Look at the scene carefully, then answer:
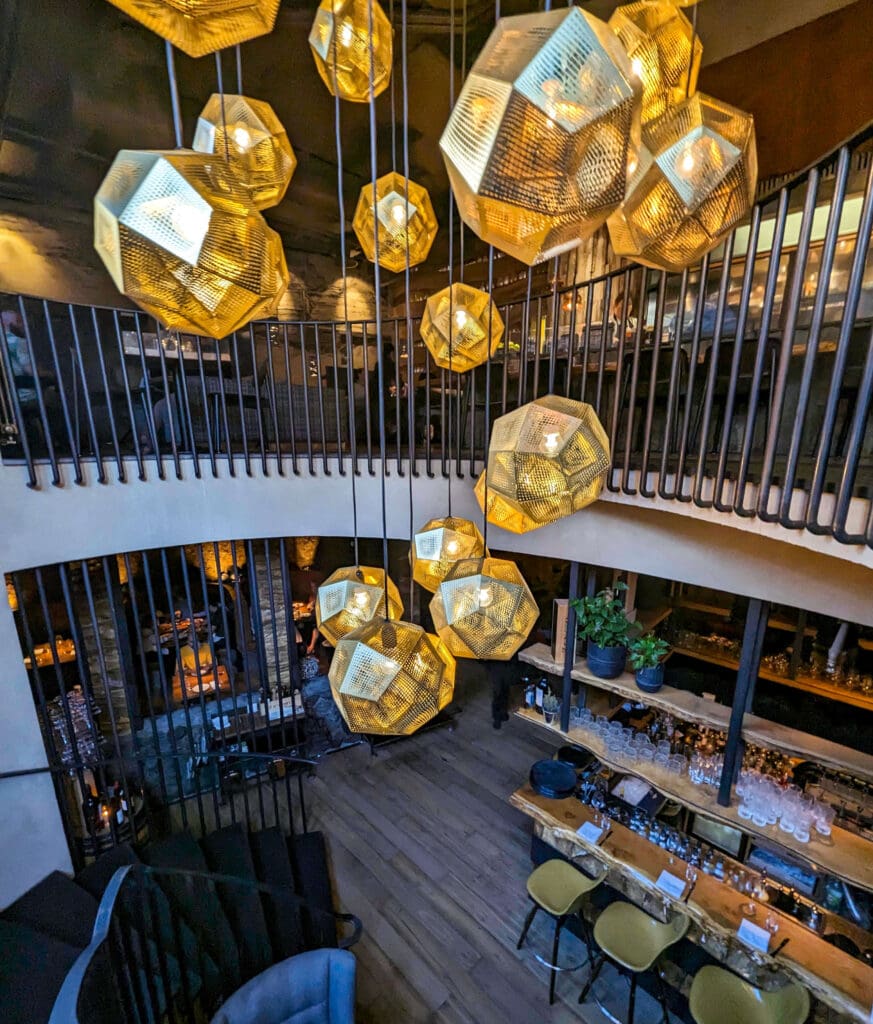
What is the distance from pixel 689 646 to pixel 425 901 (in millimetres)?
3570

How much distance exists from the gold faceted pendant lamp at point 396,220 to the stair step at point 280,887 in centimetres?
447

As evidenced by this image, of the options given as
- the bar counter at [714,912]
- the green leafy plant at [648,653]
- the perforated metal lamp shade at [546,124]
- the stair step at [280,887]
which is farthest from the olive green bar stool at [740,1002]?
the perforated metal lamp shade at [546,124]

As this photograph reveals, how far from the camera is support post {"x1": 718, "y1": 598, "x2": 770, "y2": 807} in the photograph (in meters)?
3.23

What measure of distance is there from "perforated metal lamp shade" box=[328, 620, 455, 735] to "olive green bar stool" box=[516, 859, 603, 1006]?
8.46 ft

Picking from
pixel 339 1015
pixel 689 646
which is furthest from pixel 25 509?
pixel 689 646

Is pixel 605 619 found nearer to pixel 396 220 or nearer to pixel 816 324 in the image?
pixel 816 324

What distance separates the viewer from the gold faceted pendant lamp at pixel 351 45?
2355mm

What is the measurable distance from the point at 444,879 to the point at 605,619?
2.64 meters

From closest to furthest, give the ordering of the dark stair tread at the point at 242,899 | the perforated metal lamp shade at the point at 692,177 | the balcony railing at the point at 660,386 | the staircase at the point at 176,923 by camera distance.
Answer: the perforated metal lamp shade at the point at 692,177 < the balcony railing at the point at 660,386 < the staircase at the point at 176,923 < the dark stair tread at the point at 242,899

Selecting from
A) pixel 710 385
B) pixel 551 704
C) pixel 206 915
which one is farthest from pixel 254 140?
pixel 206 915

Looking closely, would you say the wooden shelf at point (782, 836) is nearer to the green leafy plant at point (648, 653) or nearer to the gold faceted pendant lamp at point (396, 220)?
the green leafy plant at point (648, 653)

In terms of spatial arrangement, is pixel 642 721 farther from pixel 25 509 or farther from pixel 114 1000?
pixel 25 509

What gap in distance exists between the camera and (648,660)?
3.67 metres

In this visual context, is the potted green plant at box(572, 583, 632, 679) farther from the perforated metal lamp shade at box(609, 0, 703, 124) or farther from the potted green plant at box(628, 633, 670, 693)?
the perforated metal lamp shade at box(609, 0, 703, 124)
